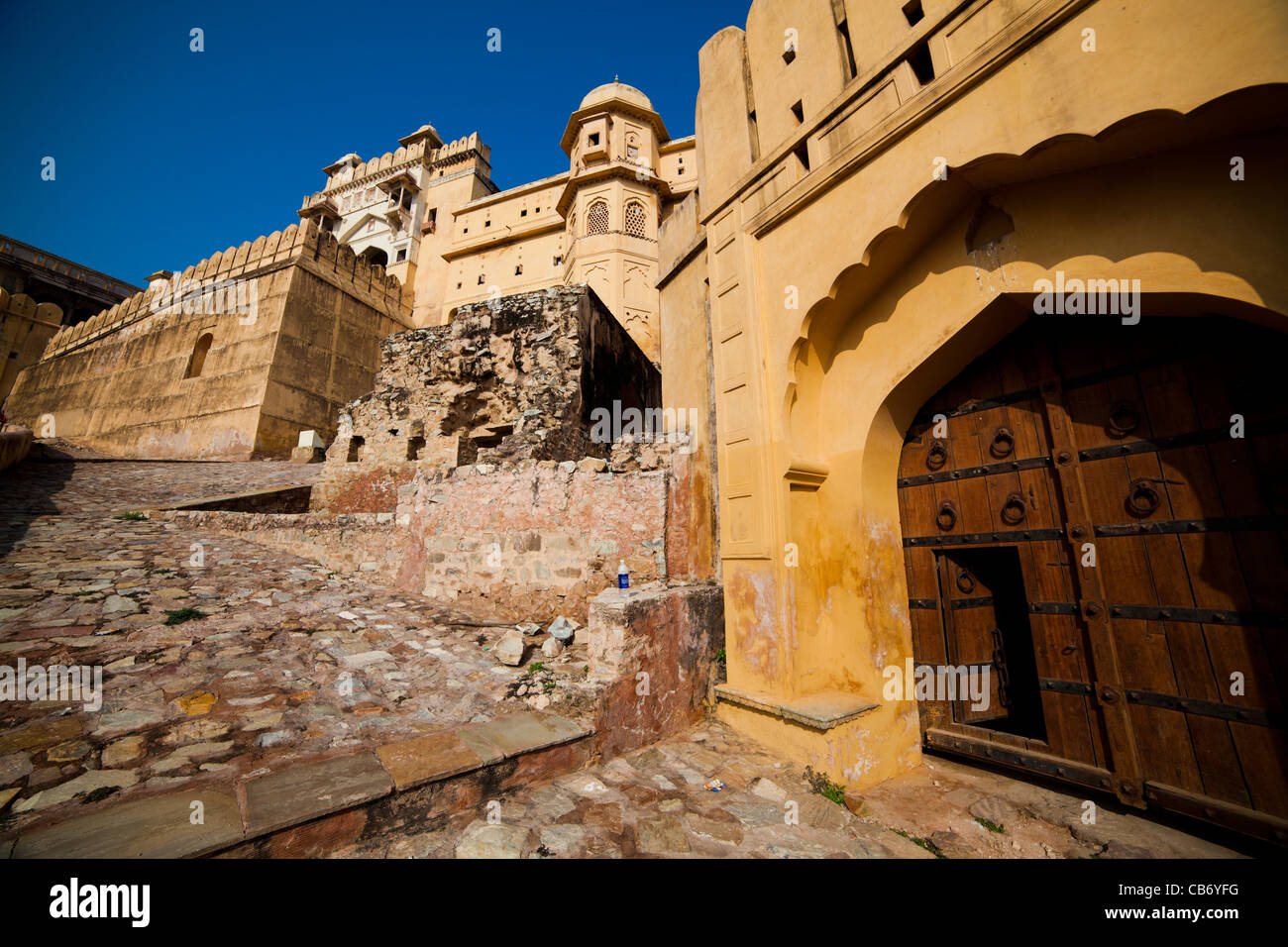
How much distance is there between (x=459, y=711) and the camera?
338 centimetres

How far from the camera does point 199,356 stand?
19766 mm

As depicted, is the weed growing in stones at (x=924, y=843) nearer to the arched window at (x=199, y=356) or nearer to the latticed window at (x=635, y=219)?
the latticed window at (x=635, y=219)

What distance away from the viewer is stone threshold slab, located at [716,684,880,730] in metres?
3.18

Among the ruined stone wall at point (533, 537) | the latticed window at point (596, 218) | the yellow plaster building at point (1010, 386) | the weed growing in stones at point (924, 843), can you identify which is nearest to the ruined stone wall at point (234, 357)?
the latticed window at point (596, 218)

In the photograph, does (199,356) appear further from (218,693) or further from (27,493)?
(218,693)

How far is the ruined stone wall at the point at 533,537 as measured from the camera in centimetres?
501

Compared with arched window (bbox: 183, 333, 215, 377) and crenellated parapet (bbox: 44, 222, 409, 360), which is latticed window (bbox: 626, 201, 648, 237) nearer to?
crenellated parapet (bbox: 44, 222, 409, 360)

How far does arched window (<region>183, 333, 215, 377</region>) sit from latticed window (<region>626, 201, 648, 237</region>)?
699 inches

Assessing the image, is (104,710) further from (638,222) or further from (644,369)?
(638,222)

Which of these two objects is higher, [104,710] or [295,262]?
[295,262]

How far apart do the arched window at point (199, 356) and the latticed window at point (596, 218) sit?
16095mm

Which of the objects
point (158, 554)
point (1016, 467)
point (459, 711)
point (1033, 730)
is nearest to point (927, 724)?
point (1033, 730)

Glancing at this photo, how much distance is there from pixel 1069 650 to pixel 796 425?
2256 millimetres
